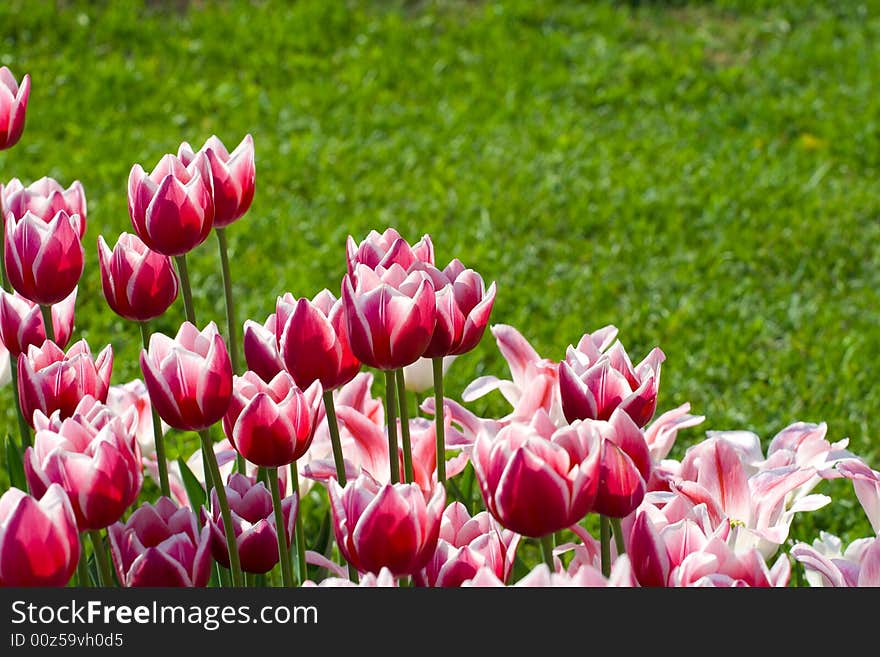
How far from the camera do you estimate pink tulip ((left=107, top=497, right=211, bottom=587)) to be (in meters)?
1.35

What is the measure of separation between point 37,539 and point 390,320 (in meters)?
0.43

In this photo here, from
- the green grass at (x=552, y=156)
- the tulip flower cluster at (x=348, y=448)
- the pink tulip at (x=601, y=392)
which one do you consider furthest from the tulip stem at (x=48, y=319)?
the green grass at (x=552, y=156)

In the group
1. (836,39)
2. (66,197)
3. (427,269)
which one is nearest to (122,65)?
(836,39)

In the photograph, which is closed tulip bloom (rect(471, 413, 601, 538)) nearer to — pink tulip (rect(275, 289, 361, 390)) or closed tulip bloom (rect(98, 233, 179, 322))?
pink tulip (rect(275, 289, 361, 390))

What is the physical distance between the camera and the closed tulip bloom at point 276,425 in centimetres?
135

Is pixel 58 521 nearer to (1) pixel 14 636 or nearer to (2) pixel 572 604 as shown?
(1) pixel 14 636

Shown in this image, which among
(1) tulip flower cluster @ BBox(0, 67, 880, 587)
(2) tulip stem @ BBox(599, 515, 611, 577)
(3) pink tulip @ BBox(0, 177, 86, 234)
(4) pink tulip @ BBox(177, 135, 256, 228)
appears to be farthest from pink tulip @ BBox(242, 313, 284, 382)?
(2) tulip stem @ BBox(599, 515, 611, 577)

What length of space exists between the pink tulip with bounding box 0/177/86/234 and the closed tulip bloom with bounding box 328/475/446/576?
2.06 feet

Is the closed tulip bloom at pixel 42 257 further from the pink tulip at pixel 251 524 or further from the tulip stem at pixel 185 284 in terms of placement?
the pink tulip at pixel 251 524

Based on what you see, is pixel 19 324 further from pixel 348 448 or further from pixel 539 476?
pixel 539 476

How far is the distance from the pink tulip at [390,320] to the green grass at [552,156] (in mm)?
1701

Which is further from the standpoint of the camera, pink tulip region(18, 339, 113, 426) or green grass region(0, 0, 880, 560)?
green grass region(0, 0, 880, 560)

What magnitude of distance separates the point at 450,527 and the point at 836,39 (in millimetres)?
5316

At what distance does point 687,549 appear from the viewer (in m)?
1.28
